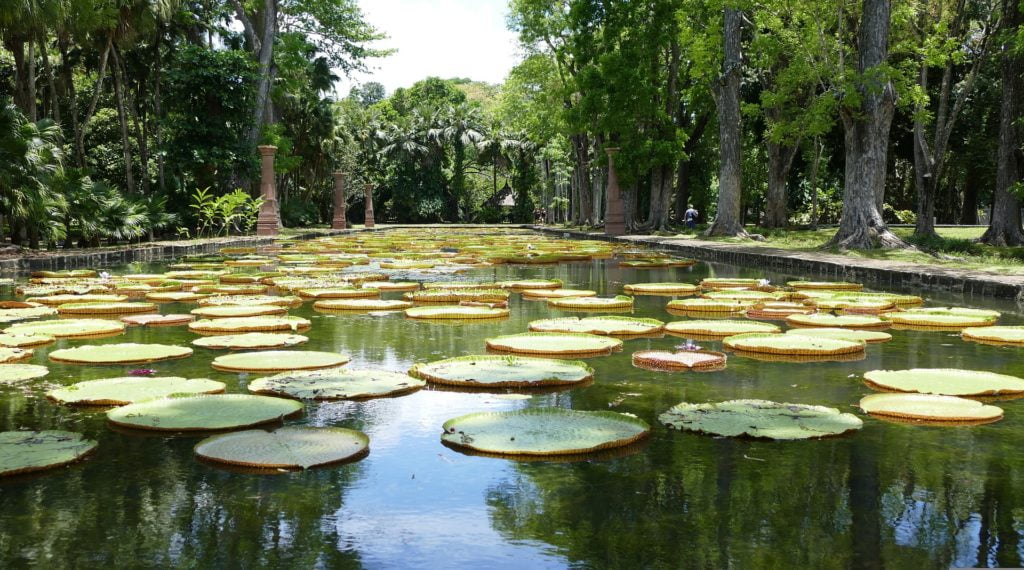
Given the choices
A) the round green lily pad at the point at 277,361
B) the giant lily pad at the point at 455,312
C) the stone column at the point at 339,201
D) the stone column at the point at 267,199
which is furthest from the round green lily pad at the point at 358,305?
the stone column at the point at 339,201

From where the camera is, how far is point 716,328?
603 cm

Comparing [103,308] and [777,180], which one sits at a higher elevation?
[777,180]

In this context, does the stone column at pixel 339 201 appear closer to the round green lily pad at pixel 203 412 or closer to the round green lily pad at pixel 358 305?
the round green lily pad at pixel 358 305

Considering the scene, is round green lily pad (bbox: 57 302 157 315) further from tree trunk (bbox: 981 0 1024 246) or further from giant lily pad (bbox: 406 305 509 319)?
tree trunk (bbox: 981 0 1024 246)

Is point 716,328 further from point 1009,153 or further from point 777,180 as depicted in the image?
point 777,180

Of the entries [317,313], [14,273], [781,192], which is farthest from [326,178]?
[317,313]

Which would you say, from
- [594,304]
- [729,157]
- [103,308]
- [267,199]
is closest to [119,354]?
[103,308]

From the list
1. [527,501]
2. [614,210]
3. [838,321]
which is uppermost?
[614,210]

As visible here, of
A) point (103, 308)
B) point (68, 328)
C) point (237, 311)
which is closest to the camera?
point (68, 328)

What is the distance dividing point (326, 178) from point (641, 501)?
42457mm

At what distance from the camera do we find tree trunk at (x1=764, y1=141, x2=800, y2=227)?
26250mm

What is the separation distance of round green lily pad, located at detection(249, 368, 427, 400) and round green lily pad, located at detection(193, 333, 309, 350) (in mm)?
999

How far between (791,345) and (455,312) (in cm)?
261

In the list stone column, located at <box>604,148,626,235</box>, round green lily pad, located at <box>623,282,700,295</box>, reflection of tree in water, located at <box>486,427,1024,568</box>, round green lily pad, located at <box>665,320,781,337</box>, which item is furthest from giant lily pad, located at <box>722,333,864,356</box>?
stone column, located at <box>604,148,626,235</box>
